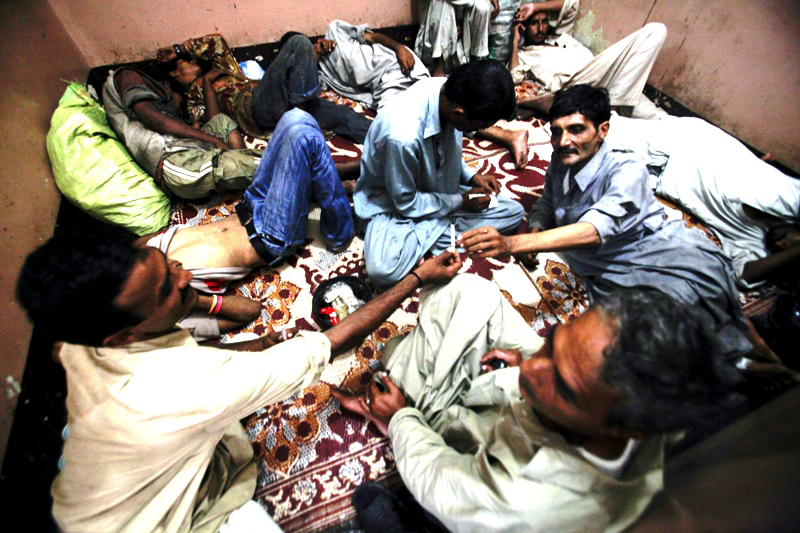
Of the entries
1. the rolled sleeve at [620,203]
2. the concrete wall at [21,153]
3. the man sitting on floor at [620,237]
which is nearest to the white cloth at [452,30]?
the man sitting on floor at [620,237]

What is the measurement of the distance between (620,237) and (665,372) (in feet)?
4.40

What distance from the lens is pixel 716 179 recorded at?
91.1 inches

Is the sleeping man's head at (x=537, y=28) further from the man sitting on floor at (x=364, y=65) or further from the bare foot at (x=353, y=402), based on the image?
the bare foot at (x=353, y=402)

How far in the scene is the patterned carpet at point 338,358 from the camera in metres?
1.37

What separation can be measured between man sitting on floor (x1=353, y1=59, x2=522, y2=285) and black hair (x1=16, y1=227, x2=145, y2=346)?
1.14m

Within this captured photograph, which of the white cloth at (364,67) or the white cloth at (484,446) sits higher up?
the white cloth at (364,67)

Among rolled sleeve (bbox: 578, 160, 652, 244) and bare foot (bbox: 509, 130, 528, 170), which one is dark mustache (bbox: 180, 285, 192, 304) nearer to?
rolled sleeve (bbox: 578, 160, 652, 244)

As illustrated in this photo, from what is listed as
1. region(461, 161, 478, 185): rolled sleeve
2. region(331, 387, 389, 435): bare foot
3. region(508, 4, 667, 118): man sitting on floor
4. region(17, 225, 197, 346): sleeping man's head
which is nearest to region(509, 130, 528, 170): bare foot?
region(508, 4, 667, 118): man sitting on floor

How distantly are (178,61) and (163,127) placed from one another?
1.15 metres

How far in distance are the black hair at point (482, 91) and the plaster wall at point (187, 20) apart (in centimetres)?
272

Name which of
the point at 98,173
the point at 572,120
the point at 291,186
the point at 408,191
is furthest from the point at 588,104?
the point at 98,173

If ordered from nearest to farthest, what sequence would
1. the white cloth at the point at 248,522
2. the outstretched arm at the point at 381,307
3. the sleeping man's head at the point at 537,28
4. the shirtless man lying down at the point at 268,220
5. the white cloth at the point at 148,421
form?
1. the white cloth at the point at 148,421
2. the white cloth at the point at 248,522
3. the outstretched arm at the point at 381,307
4. the shirtless man lying down at the point at 268,220
5. the sleeping man's head at the point at 537,28

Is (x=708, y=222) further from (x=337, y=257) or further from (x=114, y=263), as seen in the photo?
(x=114, y=263)

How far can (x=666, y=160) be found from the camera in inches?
103
